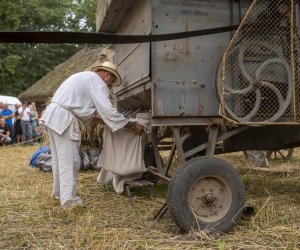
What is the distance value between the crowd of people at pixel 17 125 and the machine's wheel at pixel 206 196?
43.0 feet

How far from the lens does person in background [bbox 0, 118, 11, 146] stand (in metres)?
15.9

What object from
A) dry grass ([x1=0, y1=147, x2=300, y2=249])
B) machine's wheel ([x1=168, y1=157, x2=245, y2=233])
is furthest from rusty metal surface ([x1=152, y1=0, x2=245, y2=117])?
dry grass ([x1=0, y1=147, x2=300, y2=249])

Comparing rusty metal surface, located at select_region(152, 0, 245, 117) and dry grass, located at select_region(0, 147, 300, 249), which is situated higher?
rusty metal surface, located at select_region(152, 0, 245, 117)

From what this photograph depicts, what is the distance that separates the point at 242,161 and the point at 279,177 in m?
2.10

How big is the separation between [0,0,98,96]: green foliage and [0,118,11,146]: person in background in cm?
1344

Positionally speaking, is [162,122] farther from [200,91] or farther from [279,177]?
[279,177]

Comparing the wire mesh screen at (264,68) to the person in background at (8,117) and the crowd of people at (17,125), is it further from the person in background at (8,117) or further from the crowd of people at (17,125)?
the person in background at (8,117)

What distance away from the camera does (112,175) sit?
232 inches

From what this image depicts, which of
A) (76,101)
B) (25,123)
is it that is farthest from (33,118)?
(76,101)

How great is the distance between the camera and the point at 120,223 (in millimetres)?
4379

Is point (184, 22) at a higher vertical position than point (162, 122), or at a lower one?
higher

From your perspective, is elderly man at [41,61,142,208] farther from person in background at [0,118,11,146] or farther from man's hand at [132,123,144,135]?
person in background at [0,118,11,146]

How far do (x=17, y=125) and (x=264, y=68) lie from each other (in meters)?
14.7

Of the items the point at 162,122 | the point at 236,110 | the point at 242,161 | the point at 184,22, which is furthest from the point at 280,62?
the point at 242,161
